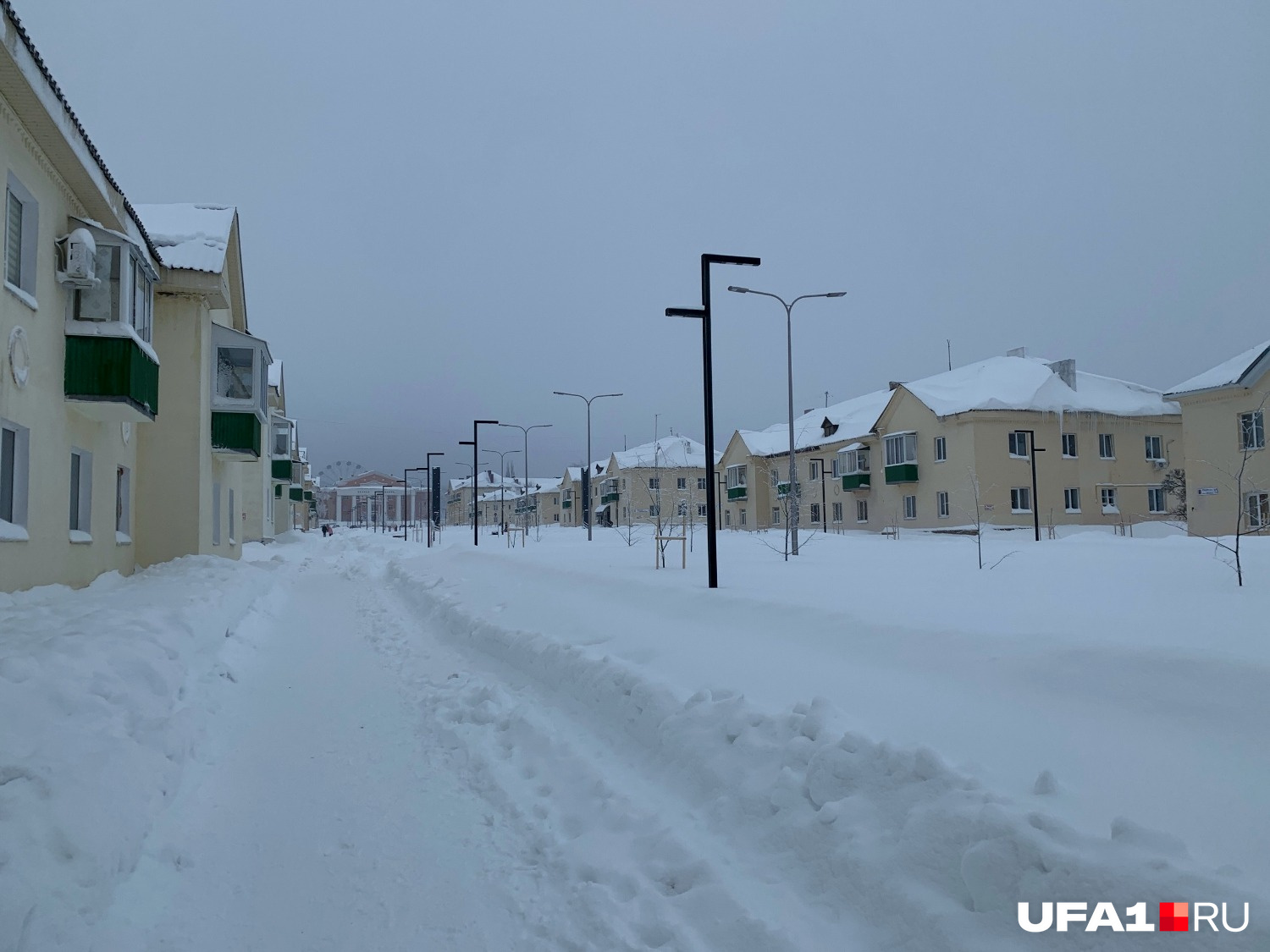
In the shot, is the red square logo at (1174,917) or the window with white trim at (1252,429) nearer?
the red square logo at (1174,917)

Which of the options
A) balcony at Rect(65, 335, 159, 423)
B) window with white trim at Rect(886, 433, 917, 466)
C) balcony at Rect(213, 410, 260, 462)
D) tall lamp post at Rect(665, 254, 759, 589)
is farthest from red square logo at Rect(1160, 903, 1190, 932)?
window with white trim at Rect(886, 433, 917, 466)

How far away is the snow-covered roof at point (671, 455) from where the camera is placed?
81500 mm

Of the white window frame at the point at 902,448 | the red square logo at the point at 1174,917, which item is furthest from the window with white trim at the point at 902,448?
the red square logo at the point at 1174,917

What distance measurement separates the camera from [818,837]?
436 centimetres

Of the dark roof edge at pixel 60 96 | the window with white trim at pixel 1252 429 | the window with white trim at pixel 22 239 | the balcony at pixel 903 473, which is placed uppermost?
the dark roof edge at pixel 60 96

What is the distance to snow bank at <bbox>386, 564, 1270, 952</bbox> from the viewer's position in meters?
3.39

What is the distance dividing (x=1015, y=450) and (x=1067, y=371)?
7233 mm

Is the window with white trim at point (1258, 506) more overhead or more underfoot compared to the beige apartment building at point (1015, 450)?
more underfoot

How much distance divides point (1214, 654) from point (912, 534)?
1544 inches

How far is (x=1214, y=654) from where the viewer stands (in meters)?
5.50

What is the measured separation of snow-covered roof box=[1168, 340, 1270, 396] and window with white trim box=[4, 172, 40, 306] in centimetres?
3526

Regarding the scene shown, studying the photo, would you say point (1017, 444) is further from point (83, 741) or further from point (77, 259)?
point (83, 741)

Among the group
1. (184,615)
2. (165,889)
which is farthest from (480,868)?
(184,615)

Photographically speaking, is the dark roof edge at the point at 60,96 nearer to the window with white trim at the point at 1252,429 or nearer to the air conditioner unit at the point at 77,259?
the air conditioner unit at the point at 77,259
